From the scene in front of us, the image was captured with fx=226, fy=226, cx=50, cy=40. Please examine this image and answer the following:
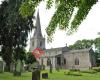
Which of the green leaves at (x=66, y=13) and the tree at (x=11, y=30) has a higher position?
the tree at (x=11, y=30)

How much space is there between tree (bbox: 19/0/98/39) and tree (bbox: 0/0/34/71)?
29646 millimetres

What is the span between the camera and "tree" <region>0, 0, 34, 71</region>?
32.8 meters

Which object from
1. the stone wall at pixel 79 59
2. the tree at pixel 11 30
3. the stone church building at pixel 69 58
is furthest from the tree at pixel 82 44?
the tree at pixel 11 30

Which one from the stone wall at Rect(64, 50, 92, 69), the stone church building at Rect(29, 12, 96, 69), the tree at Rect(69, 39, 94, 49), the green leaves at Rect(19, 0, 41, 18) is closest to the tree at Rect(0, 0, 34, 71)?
the stone church building at Rect(29, 12, 96, 69)

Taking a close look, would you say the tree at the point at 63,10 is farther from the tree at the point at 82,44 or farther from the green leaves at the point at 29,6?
the tree at the point at 82,44

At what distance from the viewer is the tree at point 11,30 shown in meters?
32.8

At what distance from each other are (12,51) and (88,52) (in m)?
30.6

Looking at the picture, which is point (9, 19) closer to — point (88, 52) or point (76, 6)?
point (76, 6)

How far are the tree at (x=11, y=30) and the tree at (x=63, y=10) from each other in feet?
97.3

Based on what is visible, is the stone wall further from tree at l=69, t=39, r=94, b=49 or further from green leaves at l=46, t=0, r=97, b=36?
green leaves at l=46, t=0, r=97, b=36

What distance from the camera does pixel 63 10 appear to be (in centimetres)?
281

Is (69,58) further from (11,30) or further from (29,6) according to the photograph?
(29,6)

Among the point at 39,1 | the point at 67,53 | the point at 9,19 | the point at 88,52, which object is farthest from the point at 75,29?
the point at 67,53

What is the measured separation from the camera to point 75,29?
289 cm
